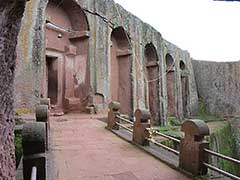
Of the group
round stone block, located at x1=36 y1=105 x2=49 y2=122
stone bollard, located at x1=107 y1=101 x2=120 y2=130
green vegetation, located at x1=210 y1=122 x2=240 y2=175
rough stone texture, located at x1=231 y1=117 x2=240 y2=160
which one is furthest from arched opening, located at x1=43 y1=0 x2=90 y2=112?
rough stone texture, located at x1=231 y1=117 x2=240 y2=160

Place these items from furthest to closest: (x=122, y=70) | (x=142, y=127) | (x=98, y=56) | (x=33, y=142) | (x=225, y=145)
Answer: (x=225, y=145), (x=122, y=70), (x=98, y=56), (x=142, y=127), (x=33, y=142)

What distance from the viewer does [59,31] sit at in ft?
37.5

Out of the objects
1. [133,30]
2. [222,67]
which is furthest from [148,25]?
[222,67]

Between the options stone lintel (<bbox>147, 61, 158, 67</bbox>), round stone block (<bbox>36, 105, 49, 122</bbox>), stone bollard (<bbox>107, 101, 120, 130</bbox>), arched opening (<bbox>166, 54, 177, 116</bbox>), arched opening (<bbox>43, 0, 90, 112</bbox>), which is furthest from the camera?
arched opening (<bbox>166, 54, 177, 116</bbox>)

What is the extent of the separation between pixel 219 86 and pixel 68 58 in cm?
1522

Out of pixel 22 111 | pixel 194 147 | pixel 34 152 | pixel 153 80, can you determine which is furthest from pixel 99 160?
pixel 153 80

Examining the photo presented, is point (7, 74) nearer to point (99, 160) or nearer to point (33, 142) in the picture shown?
point (33, 142)

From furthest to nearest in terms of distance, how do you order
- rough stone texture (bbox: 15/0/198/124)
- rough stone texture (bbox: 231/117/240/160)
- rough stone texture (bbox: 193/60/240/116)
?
1. rough stone texture (bbox: 193/60/240/116)
2. rough stone texture (bbox: 231/117/240/160)
3. rough stone texture (bbox: 15/0/198/124)

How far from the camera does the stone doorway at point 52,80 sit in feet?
37.6

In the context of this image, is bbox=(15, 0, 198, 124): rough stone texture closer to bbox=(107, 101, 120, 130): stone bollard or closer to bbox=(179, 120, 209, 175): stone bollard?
bbox=(107, 101, 120, 130): stone bollard

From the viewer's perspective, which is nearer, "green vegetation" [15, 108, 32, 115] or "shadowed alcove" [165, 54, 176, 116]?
"green vegetation" [15, 108, 32, 115]

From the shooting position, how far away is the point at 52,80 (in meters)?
11.5

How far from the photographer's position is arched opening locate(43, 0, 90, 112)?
37.0 feet

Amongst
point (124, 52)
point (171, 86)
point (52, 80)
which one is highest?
point (124, 52)
